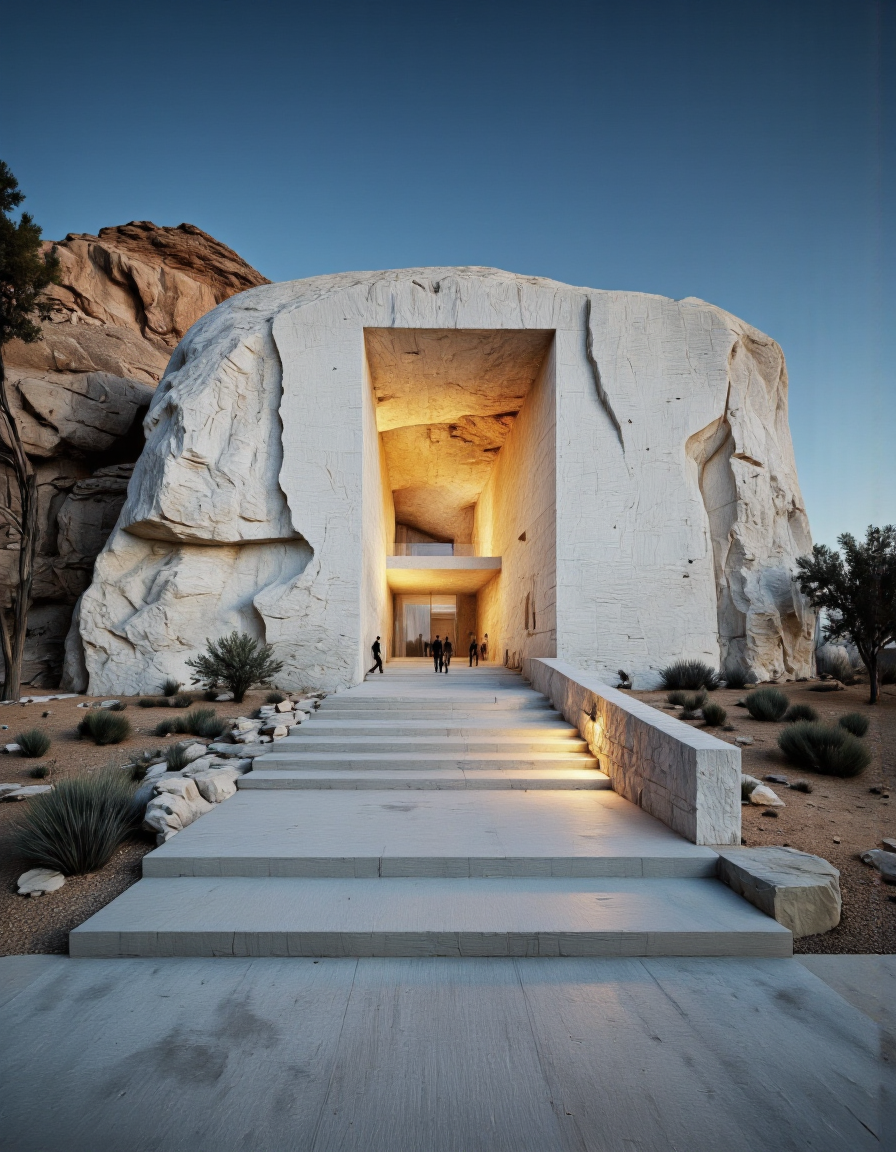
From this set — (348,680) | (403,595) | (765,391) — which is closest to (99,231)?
(403,595)

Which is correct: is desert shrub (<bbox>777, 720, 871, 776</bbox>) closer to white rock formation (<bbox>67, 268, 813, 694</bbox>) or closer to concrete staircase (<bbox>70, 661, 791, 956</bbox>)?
concrete staircase (<bbox>70, 661, 791, 956</bbox>)

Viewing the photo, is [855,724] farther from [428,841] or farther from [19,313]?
[19,313]

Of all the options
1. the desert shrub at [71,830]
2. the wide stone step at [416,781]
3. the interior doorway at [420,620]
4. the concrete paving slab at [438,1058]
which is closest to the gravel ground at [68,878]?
the desert shrub at [71,830]

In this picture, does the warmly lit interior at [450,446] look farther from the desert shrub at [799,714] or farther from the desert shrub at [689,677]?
the desert shrub at [799,714]

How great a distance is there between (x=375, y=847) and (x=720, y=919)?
7.12ft

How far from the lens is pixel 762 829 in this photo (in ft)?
15.1

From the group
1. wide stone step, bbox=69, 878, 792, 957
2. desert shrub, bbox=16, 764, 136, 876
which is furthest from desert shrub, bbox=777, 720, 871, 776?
desert shrub, bbox=16, 764, 136, 876

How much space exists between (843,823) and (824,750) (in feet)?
4.83

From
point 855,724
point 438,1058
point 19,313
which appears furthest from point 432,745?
point 19,313

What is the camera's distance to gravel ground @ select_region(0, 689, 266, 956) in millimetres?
3279

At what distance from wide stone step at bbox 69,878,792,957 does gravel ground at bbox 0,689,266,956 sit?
334 millimetres

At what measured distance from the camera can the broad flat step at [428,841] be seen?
3744mm

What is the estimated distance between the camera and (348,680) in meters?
11.1

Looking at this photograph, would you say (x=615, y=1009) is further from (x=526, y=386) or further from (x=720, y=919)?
(x=526, y=386)
